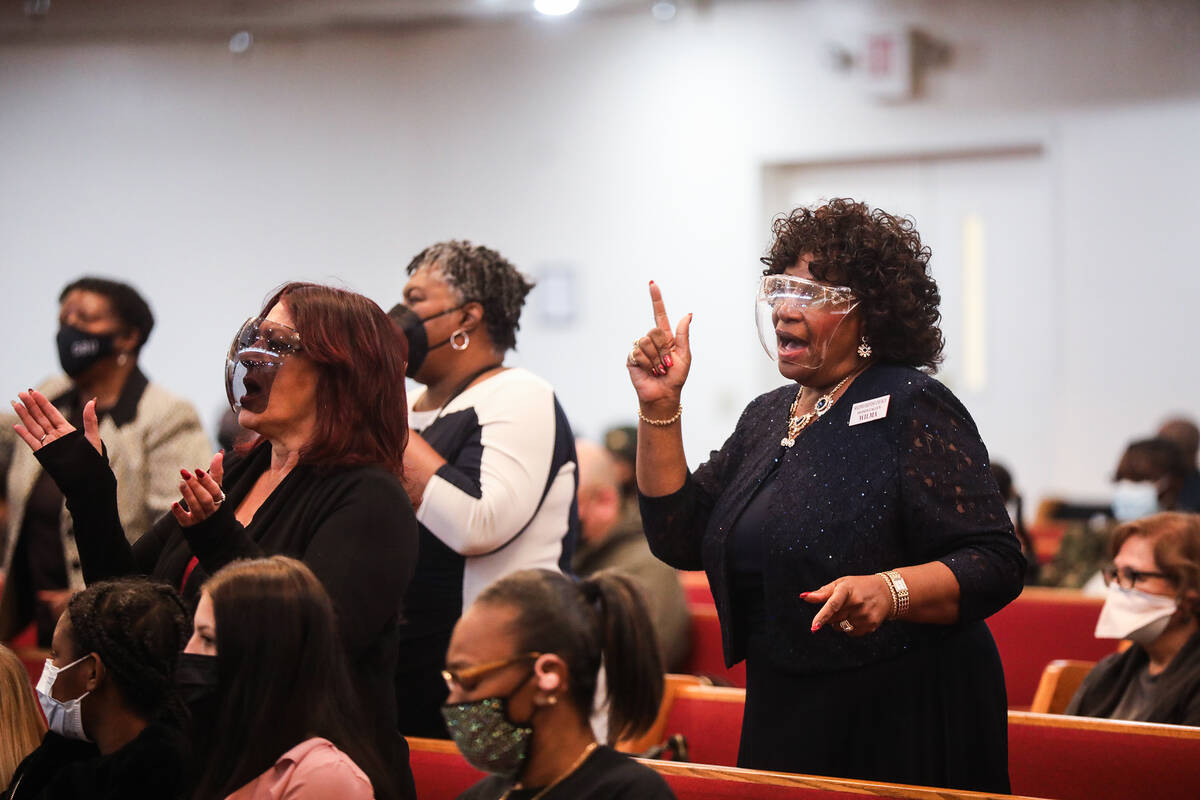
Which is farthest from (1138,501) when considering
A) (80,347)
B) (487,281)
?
(80,347)

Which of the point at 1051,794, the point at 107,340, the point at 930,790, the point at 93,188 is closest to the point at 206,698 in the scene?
the point at 930,790

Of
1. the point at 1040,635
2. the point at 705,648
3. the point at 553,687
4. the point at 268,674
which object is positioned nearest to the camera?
the point at 553,687

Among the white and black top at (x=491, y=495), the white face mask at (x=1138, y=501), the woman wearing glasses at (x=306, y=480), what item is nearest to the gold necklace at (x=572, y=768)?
the woman wearing glasses at (x=306, y=480)

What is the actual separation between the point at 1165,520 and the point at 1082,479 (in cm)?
502

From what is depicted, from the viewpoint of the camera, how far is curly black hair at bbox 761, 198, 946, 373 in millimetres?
2240

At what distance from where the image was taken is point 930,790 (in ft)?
6.37

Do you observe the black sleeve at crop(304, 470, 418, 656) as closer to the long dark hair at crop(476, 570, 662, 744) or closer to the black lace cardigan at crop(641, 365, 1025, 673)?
the long dark hair at crop(476, 570, 662, 744)

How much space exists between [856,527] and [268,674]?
3.04 feet

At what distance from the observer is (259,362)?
7.10ft

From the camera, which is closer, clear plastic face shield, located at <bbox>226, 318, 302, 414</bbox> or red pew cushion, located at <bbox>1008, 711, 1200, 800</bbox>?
clear plastic face shield, located at <bbox>226, 318, 302, 414</bbox>

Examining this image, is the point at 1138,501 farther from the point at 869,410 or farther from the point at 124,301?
the point at 124,301

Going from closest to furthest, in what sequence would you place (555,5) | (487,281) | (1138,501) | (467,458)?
(467,458), (487,281), (1138,501), (555,5)

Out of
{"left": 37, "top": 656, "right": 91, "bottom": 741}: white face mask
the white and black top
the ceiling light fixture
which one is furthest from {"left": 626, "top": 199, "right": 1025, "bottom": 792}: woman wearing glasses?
the ceiling light fixture

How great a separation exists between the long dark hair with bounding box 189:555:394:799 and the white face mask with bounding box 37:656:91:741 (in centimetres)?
37
